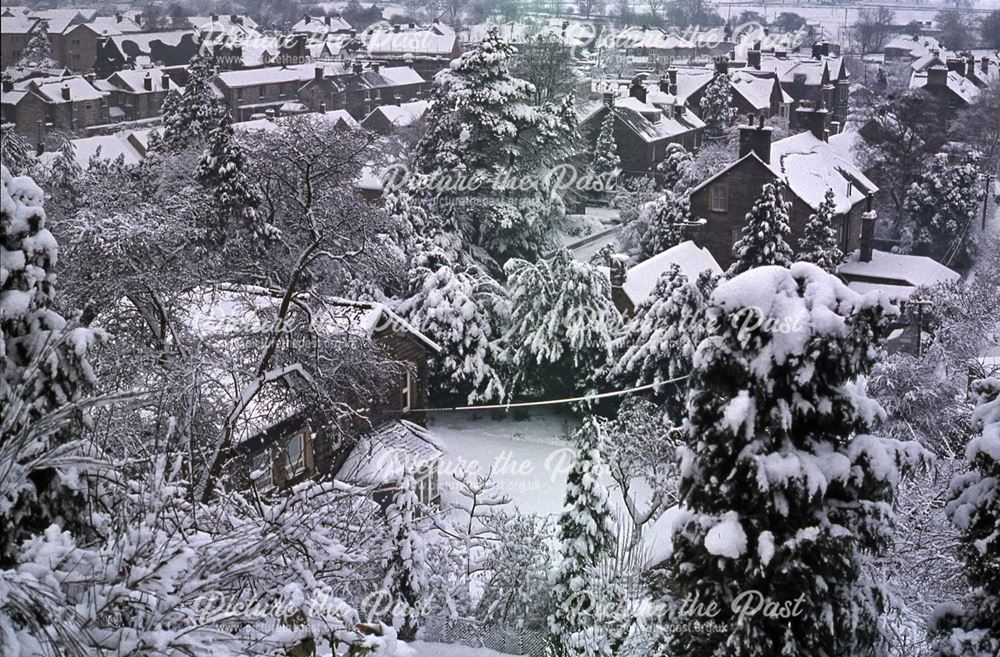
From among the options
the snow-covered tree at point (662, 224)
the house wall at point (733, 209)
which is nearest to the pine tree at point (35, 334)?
the snow-covered tree at point (662, 224)

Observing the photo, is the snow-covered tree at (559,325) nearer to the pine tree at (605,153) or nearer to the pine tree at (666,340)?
the pine tree at (666,340)

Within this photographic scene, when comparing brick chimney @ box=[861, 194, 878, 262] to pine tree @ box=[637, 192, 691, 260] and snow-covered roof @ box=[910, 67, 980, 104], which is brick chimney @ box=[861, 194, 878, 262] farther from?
snow-covered roof @ box=[910, 67, 980, 104]

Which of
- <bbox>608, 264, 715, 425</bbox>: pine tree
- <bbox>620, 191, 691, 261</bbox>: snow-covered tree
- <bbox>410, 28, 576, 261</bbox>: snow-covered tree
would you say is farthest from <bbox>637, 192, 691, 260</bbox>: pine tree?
<bbox>608, 264, 715, 425</bbox>: pine tree

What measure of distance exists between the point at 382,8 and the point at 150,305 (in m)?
103

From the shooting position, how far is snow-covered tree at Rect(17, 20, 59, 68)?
235 feet

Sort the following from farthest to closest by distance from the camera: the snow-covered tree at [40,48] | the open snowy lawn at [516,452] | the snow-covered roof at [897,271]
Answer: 1. the snow-covered tree at [40,48]
2. the snow-covered roof at [897,271]
3. the open snowy lawn at [516,452]

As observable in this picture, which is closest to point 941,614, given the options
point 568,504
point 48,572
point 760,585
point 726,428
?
point 760,585

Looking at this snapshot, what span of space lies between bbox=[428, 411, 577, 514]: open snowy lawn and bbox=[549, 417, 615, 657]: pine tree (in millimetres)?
6354

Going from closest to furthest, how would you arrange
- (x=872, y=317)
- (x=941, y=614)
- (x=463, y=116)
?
1. (x=872, y=317)
2. (x=941, y=614)
3. (x=463, y=116)

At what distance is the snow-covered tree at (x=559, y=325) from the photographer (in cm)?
2703

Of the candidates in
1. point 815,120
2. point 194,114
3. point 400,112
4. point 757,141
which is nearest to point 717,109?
point 815,120

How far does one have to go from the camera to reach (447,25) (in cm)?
9800

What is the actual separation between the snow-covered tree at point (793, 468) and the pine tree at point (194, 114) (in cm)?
2868

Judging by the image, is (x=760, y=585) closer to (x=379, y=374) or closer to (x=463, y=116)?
(x=379, y=374)
